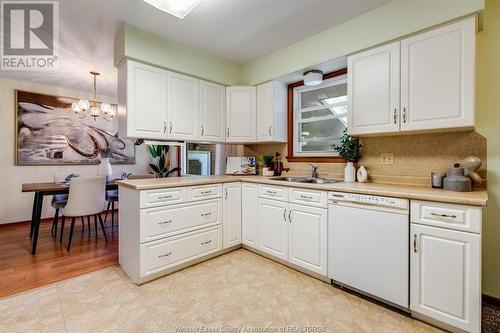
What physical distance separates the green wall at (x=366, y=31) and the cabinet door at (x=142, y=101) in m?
1.35

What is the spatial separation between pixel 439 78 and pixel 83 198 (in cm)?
396

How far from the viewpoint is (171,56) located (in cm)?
269

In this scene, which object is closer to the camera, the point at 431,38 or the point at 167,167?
the point at 431,38

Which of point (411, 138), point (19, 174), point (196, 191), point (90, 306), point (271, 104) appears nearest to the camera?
point (90, 306)

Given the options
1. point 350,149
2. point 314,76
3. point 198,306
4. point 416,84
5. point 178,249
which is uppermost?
point 314,76

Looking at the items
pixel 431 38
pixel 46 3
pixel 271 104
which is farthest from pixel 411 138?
pixel 46 3

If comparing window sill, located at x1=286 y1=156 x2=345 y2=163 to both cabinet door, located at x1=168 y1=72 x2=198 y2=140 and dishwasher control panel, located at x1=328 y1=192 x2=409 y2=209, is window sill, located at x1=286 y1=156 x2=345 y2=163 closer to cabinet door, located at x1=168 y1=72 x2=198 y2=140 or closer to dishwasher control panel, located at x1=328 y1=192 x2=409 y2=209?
dishwasher control panel, located at x1=328 y1=192 x2=409 y2=209

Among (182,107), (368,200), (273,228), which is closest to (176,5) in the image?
(182,107)

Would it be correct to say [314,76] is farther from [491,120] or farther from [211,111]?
[491,120]

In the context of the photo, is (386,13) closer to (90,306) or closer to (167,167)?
(167,167)

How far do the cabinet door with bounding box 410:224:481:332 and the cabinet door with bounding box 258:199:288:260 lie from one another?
1108 mm

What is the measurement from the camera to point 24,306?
1790 millimetres

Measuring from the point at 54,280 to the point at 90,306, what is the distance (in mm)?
717

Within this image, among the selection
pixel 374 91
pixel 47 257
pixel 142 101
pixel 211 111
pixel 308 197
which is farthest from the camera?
pixel 211 111
